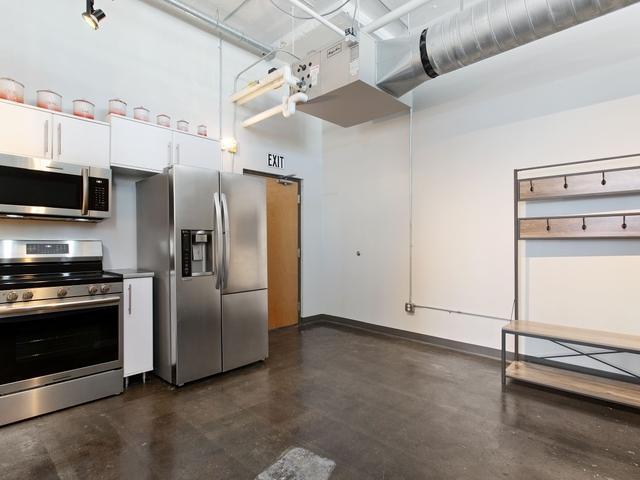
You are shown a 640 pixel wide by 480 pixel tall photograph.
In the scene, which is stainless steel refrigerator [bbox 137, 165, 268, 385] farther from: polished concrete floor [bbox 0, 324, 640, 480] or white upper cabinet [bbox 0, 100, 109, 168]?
white upper cabinet [bbox 0, 100, 109, 168]

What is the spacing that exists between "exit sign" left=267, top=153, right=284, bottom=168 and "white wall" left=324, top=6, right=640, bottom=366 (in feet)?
2.87

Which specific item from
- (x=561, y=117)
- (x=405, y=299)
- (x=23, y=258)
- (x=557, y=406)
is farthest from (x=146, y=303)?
(x=561, y=117)

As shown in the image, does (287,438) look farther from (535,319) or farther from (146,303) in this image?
(535,319)

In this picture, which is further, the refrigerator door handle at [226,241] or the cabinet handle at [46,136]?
the refrigerator door handle at [226,241]

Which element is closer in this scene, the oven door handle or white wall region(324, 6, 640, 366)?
the oven door handle

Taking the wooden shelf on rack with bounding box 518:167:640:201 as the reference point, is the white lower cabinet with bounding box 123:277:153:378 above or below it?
below

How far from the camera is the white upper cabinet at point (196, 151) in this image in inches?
137

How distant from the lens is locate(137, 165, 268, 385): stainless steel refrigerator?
116 inches

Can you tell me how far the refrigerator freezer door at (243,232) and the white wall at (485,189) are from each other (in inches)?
71.9

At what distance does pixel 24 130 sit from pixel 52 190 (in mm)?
472

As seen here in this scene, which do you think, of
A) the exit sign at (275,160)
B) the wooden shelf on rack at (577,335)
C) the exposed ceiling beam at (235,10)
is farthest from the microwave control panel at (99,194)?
the wooden shelf on rack at (577,335)

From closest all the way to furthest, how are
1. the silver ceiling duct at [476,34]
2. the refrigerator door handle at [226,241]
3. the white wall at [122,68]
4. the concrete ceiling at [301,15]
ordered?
the silver ceiling duct at [476,34] → the white wall at [122,68] → the refrigerator door handle at [226,241] → the concrete ceiling at [301,15]

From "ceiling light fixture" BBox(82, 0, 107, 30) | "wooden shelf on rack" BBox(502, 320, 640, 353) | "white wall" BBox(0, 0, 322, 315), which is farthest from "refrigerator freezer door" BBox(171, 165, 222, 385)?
"wooden shelf on rack" BBox(502, 320, 640, 353)

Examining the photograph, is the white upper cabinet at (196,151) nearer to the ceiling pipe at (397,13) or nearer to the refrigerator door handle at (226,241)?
the refrigerator door handle at (226,241)
